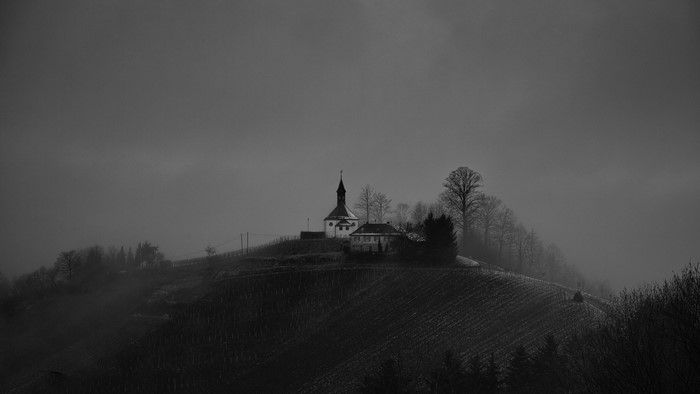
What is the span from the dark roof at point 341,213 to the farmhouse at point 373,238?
17.4 meters

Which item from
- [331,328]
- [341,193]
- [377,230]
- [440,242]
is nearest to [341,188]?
[341,193]

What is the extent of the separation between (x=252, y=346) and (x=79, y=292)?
6091 centimetres

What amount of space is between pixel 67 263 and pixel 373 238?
289 ft

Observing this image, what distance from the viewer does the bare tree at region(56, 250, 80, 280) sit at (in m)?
119

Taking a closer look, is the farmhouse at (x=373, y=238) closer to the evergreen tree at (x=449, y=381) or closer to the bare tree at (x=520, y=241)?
the bare tree at (x=520, y=241)

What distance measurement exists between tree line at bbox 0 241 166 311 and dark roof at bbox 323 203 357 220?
40.1 metres

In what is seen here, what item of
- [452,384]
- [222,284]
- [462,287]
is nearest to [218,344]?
[222,284]

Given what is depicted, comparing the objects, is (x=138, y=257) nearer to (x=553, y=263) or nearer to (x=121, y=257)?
(x=121, y=257)

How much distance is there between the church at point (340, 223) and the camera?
98062mm

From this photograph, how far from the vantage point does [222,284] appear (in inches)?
3086

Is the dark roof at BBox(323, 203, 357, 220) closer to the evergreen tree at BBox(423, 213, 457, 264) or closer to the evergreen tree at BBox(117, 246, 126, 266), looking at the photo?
the evergreen tree at BBox(423, 213, 457, 264)

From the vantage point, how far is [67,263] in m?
120

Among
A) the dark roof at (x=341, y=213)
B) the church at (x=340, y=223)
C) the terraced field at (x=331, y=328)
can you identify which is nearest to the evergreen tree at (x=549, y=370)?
the terraced field at (x=331, y=328)

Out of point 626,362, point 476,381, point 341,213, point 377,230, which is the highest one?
point 341,213
